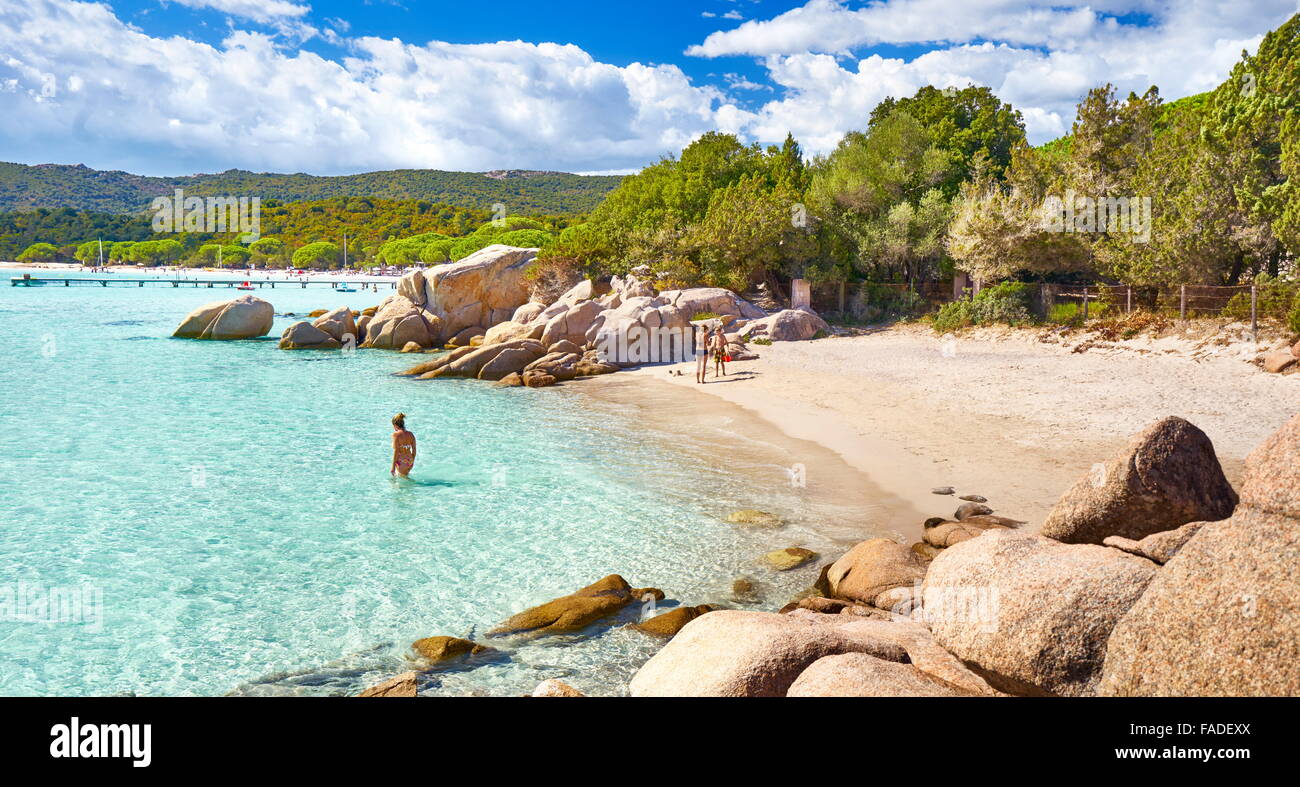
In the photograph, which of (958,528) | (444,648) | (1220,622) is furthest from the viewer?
(958,528)

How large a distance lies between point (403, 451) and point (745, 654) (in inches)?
455

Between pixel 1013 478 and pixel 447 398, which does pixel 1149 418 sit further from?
pixel 447 398

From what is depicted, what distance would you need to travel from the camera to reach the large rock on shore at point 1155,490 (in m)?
8.47

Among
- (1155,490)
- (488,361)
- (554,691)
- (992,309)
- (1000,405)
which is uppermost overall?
(992,309)

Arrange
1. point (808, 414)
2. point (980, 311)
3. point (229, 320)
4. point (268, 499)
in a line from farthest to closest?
point (229, 320), point (980, 311), point (808, 414), point (268, 499)

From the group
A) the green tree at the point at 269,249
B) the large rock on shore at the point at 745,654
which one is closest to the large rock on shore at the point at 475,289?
the large rock on shore at the point at 745,654

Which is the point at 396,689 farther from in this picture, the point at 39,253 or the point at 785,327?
the point at 39,253

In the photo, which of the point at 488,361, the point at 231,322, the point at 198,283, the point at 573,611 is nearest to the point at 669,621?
the point at 573,611

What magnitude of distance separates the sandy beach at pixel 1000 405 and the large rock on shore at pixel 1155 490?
2.86 m

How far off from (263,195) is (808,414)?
16800 cm

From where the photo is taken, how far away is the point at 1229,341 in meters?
22.9

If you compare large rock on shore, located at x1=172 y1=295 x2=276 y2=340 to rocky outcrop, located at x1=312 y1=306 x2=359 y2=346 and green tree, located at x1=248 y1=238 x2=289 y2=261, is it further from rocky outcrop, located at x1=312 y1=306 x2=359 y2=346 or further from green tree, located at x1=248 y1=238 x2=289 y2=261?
green tree, located at x1=248 y1=238 x2=289 y2=261

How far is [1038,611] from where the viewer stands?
241 inches
